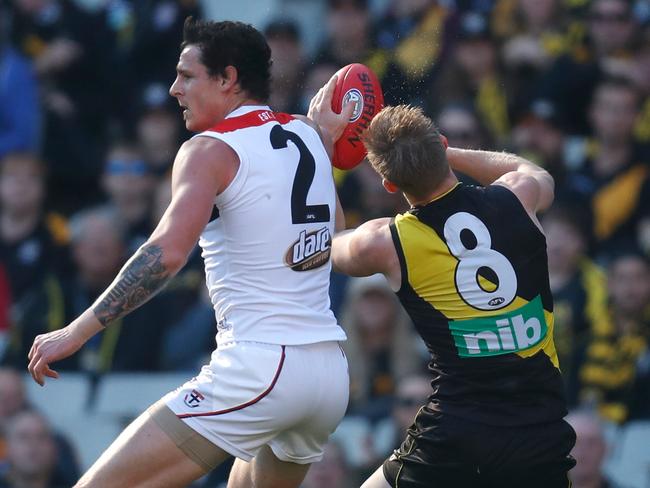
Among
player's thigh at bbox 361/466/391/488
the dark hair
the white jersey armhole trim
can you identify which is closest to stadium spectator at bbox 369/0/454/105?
the dark hair

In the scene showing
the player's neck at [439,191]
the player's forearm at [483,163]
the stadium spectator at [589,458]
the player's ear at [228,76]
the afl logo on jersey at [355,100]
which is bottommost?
the stadium spectator at [589,458]

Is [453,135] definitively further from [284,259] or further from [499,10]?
[284,259]

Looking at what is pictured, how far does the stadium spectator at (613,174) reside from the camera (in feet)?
28.5

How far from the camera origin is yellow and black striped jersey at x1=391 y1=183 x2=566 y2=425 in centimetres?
507

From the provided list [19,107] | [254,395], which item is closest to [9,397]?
[19,107]

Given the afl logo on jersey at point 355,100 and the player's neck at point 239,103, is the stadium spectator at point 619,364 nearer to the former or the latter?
the afl logo on jersey at point 355,100

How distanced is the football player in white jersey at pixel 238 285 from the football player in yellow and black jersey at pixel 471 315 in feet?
0.96

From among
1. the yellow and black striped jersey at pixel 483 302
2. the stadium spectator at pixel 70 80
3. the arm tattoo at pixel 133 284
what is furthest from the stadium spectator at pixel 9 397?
the yellow and black striped jersey at pixel 483 302

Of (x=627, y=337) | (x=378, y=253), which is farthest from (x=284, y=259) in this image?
(x=627, y=337)

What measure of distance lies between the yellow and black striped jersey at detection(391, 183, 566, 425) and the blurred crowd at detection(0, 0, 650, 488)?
97.8 inches

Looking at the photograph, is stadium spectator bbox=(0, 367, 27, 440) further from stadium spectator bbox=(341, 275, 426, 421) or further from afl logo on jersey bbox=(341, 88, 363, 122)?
afl logo on jersey bbox=(341, 88, 363, 122)

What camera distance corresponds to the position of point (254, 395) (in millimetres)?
4922

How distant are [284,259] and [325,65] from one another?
4116 mm

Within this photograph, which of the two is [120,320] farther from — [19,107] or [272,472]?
[272,472]
